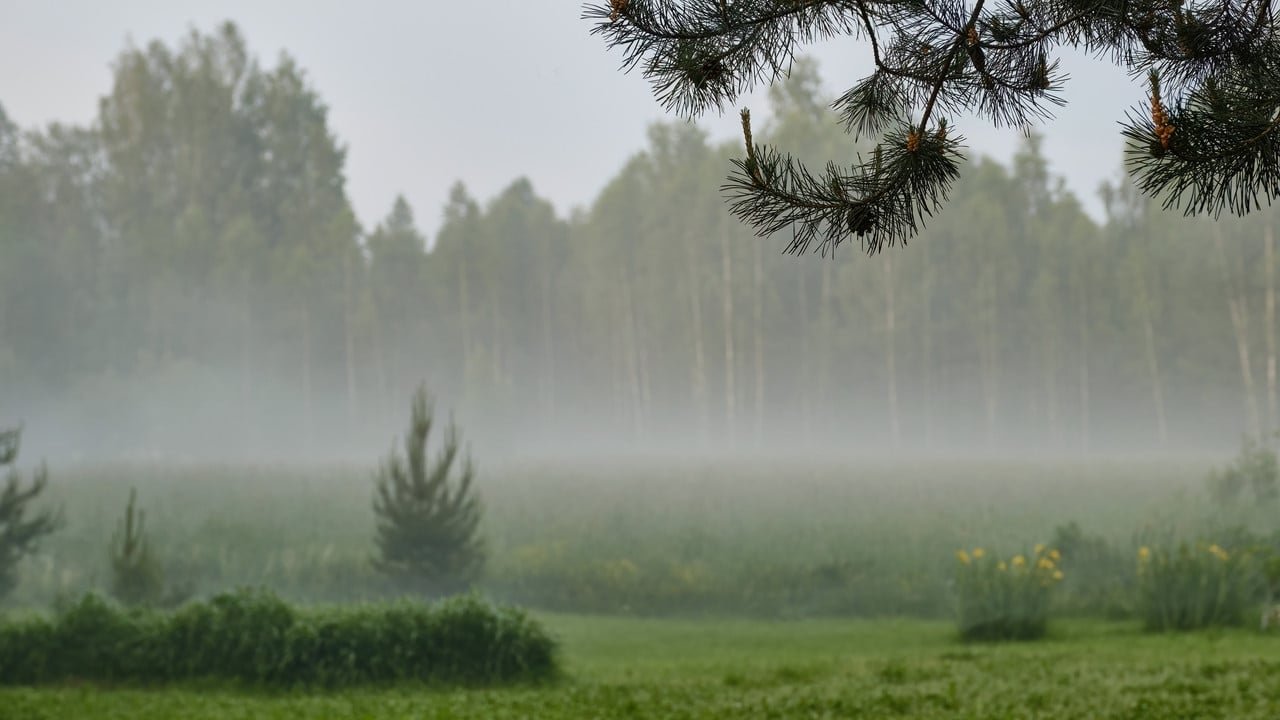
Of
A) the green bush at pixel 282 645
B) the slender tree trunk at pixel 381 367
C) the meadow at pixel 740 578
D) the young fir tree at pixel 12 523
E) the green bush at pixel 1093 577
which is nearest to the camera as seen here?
the meadow at pixel 740 578

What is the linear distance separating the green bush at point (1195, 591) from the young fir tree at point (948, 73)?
6.42 metres

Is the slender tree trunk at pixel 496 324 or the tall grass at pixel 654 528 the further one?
the slender tree trunk at pixel 496 324

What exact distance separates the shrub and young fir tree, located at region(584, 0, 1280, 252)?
5871mm

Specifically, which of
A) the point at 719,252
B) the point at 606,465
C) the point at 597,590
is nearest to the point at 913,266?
the point at 719,252

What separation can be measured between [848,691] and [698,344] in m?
21.0

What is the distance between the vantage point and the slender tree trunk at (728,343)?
26562 mm

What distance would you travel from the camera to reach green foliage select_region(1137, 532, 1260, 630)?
27.7ft

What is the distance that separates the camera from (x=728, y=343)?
26812mm

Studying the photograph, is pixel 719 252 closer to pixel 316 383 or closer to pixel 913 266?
pixel 913 266

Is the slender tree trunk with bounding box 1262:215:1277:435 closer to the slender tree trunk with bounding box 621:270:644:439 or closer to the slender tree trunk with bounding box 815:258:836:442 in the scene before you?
the slender tree trunk with bounding box 815:258:836:442

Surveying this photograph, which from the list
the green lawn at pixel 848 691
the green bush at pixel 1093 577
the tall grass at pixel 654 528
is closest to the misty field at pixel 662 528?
the tall grass at pixel 654 528

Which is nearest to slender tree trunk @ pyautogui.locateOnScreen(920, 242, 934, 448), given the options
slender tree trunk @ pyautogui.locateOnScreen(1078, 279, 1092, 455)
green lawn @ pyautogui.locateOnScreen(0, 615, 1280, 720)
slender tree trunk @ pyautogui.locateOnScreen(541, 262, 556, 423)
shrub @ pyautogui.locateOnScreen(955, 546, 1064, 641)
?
slender tree trunk @ pyautogui.locateOnScreen(1078, 279, 1092, 455)

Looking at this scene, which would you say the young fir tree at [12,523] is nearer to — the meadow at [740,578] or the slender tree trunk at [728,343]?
the meadow at [740,578]

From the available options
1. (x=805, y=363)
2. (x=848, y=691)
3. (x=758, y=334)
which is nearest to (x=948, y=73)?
(x=848, y=691)
